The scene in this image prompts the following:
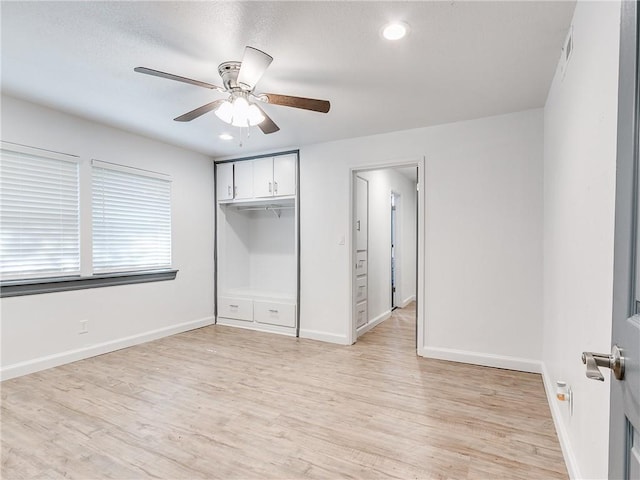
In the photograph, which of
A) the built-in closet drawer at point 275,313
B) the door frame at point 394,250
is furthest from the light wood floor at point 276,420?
the door frame at point 394,250

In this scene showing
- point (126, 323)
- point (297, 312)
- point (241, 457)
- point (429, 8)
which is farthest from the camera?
point (297, 312)

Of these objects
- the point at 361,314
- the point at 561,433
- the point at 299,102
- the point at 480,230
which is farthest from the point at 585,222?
the point at 361,314

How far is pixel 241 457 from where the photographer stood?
195 centimetres

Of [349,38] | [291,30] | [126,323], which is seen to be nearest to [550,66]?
[349,38]

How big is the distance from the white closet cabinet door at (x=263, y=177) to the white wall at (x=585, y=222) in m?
3.18

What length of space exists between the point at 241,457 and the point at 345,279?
7.94ft

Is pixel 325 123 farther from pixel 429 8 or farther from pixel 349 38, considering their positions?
pixel 429 8

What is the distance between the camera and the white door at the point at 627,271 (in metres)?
0.67


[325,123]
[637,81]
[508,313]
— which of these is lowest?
[508,313]

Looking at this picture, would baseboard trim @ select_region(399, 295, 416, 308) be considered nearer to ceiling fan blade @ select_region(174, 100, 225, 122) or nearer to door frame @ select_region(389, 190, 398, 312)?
door frame @ select_region(389, 190, 398, 312)

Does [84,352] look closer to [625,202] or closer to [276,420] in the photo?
[276,420]

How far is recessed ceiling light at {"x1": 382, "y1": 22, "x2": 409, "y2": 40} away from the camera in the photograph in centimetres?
192

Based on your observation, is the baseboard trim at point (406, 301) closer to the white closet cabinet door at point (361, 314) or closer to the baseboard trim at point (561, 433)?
the white closet cabinet door at point (361, 314)

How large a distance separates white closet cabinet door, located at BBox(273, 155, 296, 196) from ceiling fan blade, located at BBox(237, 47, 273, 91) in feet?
7.21
